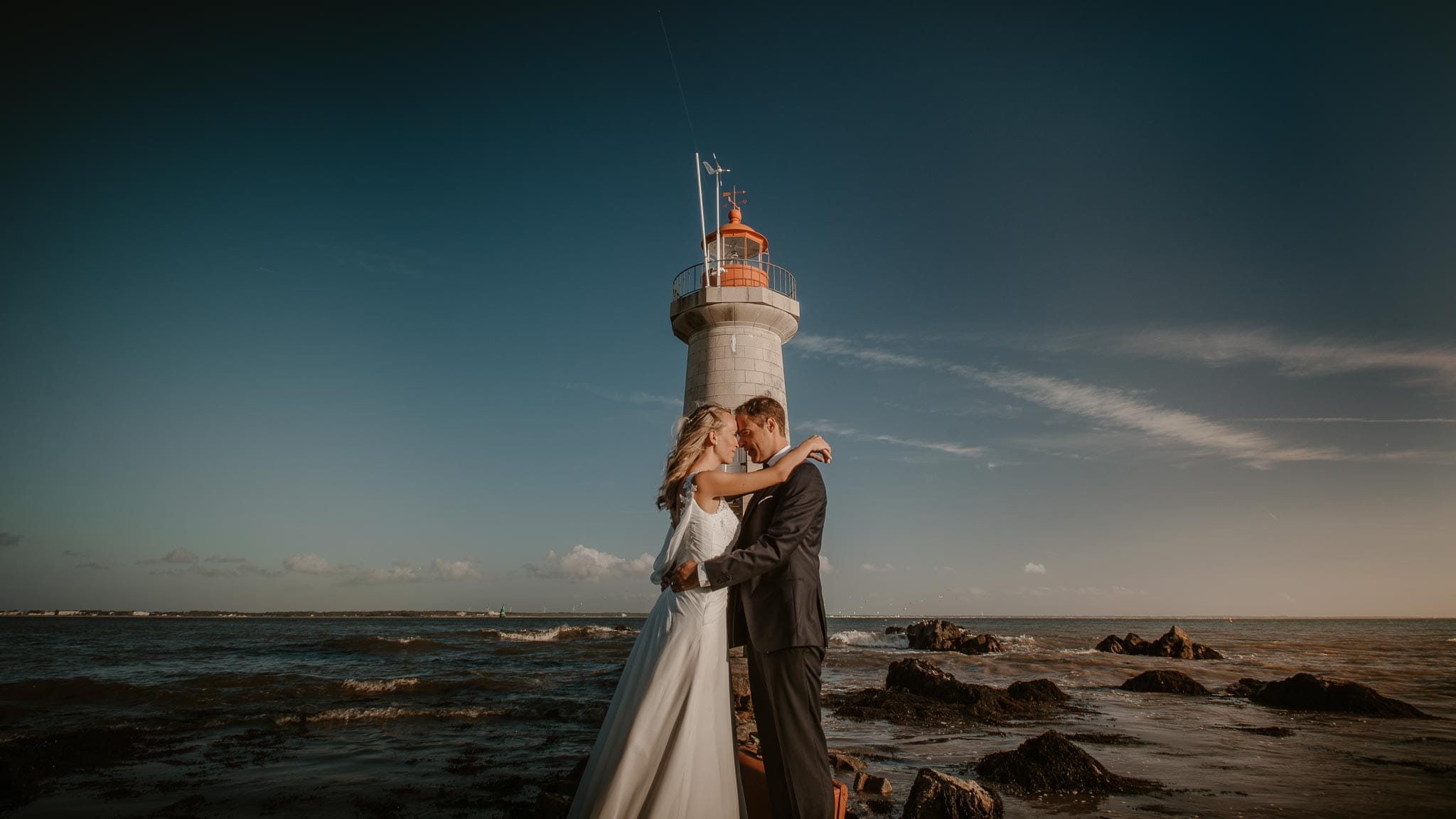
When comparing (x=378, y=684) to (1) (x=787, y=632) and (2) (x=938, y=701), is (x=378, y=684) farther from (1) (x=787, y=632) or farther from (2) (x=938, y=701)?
(1) (x=787, y=632)

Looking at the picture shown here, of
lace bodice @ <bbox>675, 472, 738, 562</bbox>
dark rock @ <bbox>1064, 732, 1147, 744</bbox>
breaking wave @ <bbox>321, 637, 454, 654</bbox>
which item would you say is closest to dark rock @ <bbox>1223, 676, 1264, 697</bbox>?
dark rock @ <bbox>1064, 732, 1147, 744</bbox>

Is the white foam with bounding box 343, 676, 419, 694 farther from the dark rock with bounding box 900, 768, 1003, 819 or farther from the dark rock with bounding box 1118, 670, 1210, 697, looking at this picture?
the dark rock with bounding box 1118, 670, 1210, 697

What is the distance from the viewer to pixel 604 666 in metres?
18.9

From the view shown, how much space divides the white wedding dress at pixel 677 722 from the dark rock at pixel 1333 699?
35.3 feet

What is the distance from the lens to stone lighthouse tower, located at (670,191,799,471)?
14.2 metres

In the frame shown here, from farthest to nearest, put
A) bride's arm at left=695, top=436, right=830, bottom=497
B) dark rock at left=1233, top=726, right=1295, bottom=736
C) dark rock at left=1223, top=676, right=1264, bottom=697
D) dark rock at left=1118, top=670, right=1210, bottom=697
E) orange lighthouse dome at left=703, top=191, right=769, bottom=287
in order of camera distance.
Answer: orange lighthouse dome at left=703, top=191, right=769, bottom=287 → dark rock at left=1118, top=670, right=1210, bottom=697 → dark rock at left=1223, top=676, right=1264, bottom=697 → dark rock at left=1233, top=726, right=1295, bottom=736 → bride's arm at left=695, top=436, right=830, bottom=497

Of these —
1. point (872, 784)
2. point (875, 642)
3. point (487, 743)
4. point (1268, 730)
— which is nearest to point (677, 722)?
point (872, 784)

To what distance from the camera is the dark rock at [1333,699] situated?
9.52m

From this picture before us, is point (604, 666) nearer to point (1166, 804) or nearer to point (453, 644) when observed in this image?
point (453, 644)

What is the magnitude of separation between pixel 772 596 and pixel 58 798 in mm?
6409

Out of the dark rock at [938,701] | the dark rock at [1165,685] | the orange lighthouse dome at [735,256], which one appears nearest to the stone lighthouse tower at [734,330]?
the orange lighthouse dome at [735,256]

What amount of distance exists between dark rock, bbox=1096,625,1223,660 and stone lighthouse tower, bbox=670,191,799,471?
1698 centimetres

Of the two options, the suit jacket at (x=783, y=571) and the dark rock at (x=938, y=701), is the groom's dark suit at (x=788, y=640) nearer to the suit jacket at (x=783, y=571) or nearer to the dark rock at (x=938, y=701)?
the suit jacket at (x=783, y=571)

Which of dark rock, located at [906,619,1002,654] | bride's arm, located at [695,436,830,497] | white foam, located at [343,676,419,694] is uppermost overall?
bride's arm, located at [695,436,830,497]
